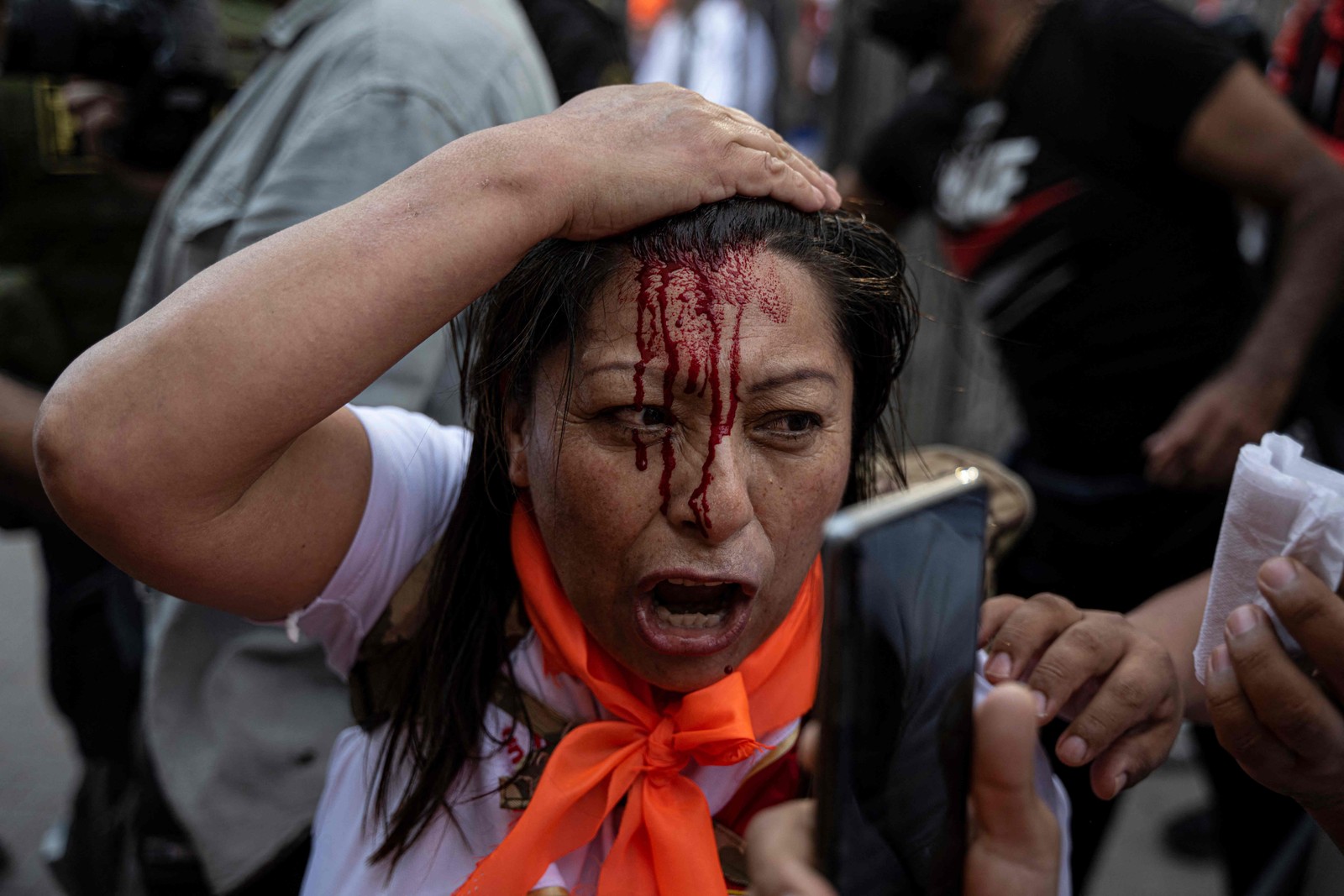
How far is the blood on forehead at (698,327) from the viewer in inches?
50.3

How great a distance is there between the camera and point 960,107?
11.3 ft

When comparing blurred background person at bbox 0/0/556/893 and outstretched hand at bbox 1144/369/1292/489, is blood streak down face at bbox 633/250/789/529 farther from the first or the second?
outstretched hand at bbox 1144/369/1292/489

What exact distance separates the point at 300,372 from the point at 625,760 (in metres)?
0.59

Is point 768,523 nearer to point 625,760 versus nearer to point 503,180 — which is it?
point 625,760

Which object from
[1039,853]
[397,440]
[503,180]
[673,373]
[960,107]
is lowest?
[960,107]

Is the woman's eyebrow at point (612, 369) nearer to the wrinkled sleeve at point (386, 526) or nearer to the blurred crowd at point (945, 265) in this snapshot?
the wrinkled sleeve at point (386, 526)

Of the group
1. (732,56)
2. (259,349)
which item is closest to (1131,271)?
(259,349)

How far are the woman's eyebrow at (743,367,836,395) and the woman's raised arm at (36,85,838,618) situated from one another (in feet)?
0.71

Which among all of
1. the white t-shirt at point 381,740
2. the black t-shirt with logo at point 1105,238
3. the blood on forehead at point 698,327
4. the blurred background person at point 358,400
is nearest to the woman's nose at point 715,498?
the blood on forehead at point 698,327

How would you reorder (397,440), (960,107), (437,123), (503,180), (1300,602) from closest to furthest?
(1300,602) → (503,180) → (397,440) → (437,123) → (960,107)

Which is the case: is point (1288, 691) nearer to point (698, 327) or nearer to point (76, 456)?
point (698, 327)

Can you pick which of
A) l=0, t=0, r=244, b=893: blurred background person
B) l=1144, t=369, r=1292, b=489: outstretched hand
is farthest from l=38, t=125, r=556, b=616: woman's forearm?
l=1144, t=369, r=1292, b=489: outstretched hand

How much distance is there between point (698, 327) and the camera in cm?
129

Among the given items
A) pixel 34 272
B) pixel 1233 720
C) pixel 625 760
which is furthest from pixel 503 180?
pixel 34 272
